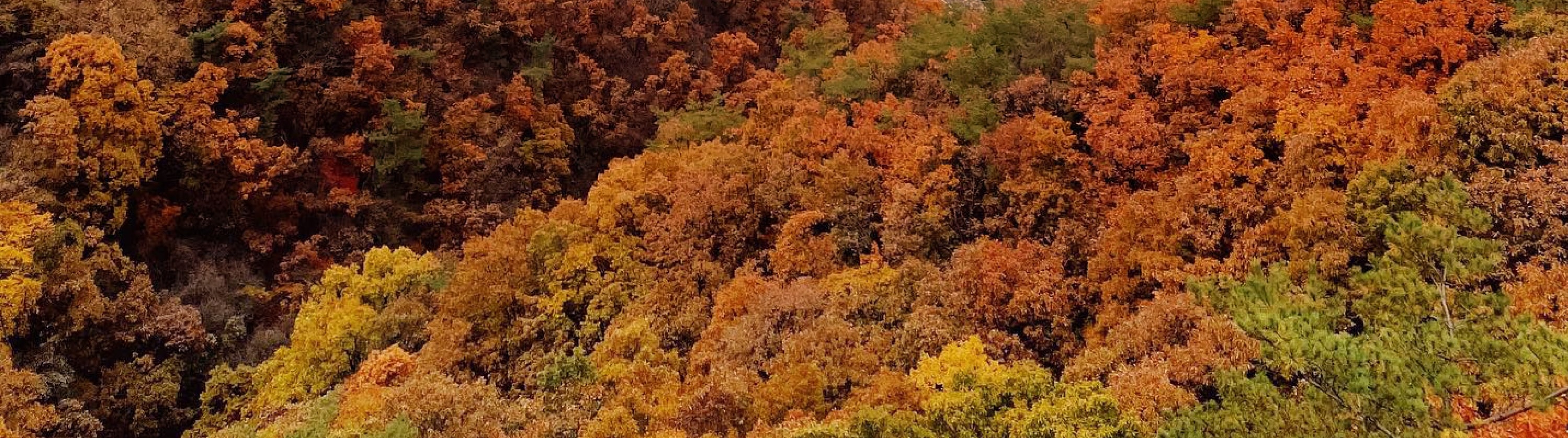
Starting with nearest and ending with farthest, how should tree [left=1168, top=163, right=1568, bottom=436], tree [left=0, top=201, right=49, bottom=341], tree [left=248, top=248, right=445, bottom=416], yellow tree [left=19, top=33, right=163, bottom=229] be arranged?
1. tree [left=1168, top=163, right=1568, bottom=436]
2. tree [left=0, top=201, right=49, bottom=341]
3. tree [left=248, top=248, right=445, bottom=416]
4. yellow tree [left=19, top=33, right=163, bottom=229]

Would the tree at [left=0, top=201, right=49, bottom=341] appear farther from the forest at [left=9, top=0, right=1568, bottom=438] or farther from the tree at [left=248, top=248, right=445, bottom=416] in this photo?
the tree at [left=248, top=248, right=445, bottom=416]

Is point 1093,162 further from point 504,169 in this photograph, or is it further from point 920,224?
point 504,169

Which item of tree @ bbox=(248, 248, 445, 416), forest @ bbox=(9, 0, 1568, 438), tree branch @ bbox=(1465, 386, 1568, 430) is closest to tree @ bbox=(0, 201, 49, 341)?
forest @ bbox=(9, 0, 1568, 438)

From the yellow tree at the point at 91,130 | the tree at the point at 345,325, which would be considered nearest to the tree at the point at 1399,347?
the tree at the point at 345,325

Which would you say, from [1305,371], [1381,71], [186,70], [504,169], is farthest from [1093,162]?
[186,70]

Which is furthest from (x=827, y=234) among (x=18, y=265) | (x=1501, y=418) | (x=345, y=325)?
(x=18, y=265)

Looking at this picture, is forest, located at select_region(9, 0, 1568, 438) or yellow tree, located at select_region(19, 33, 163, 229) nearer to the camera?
forest, located at select_region(9, 0, 1568, 438)

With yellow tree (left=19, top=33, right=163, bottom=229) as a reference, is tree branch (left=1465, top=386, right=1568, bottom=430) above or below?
above

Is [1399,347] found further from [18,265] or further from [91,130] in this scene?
[91,130]
